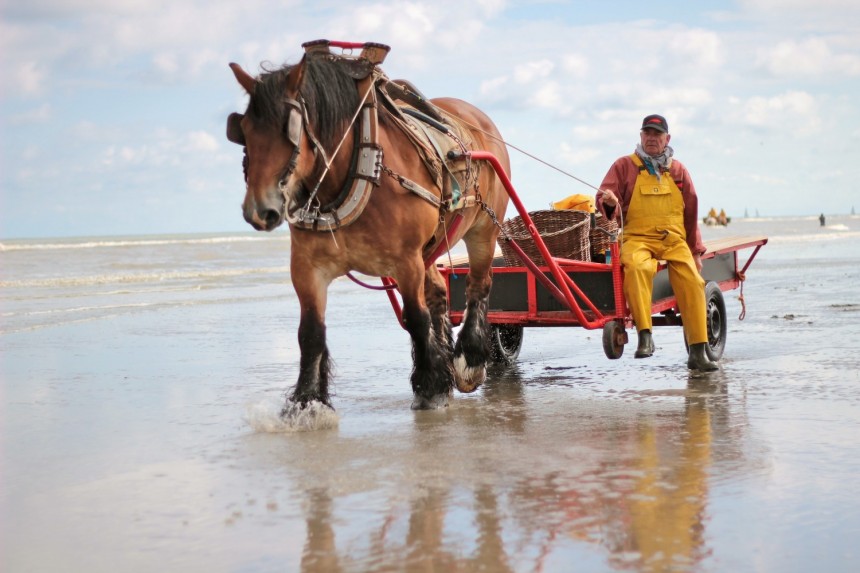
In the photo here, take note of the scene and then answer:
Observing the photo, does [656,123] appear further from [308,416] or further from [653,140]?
[308,416]

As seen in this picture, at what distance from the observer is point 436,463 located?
4.77 metres

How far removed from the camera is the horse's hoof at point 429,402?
6090 mm

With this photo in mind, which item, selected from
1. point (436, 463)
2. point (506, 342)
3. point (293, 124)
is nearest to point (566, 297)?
point (506, 342)

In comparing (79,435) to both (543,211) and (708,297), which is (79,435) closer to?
(543,211)

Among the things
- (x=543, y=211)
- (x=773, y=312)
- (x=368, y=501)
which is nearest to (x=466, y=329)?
(x=543, y=211)

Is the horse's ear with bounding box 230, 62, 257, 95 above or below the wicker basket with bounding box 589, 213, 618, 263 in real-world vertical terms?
above

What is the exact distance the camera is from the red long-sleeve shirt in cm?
741

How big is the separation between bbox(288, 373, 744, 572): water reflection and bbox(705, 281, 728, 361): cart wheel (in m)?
2.01

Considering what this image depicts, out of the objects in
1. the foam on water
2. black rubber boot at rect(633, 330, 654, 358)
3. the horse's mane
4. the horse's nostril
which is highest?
the horse's mane

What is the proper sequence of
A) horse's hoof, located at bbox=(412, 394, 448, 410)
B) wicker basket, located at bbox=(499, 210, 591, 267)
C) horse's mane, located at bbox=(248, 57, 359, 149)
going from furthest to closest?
wicker basket, located at bbox=(499, 210, 591, 267), horse's hoof, located at bbox=(412, 394, 448, 410), horse's mane, located at bbox=(248, 57, 359, 149)

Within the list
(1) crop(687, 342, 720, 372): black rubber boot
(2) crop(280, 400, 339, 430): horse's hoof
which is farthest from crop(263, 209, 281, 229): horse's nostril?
(1) crop(687, 342, 720, 372): black rubber boot

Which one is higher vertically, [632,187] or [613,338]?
[632,187]

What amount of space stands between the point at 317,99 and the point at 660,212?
307 cm

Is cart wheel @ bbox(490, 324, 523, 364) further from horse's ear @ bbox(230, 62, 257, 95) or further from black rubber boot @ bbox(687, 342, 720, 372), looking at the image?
horse's ear @ bbox(230, 62, 257, 95)
